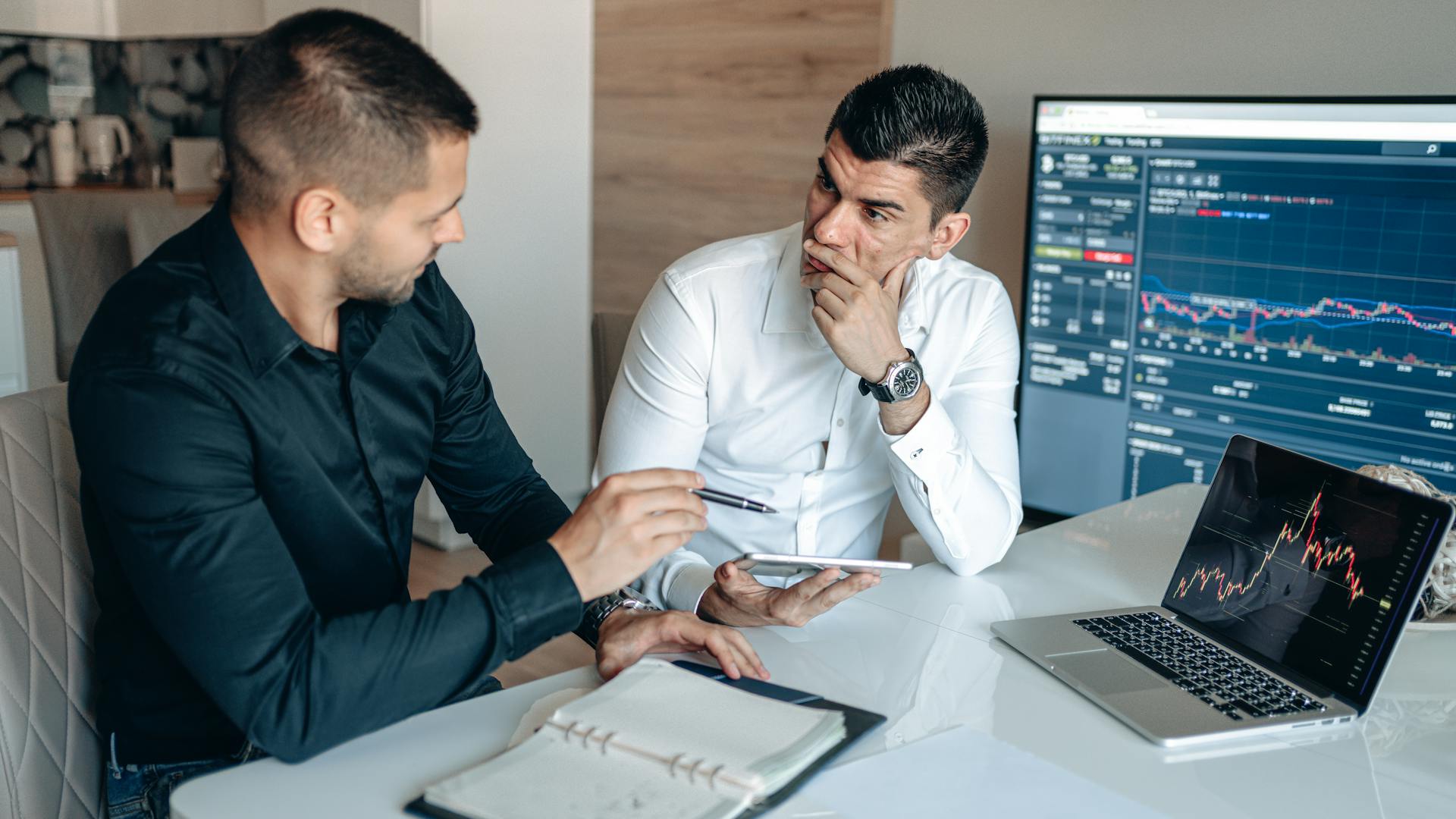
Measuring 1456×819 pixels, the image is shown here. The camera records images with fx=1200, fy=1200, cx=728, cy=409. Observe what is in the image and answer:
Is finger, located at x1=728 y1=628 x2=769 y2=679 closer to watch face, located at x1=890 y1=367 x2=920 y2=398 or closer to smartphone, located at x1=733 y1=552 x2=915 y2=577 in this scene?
smartphone, located at x1=733 y1=552 x2=915 y2=577

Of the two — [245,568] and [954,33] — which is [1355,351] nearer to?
[954,33]

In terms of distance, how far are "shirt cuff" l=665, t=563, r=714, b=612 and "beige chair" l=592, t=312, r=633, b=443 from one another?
503 mm

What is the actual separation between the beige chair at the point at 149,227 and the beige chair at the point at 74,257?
4 cm

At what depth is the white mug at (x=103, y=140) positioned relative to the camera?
446 cm

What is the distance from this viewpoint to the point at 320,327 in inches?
46.6

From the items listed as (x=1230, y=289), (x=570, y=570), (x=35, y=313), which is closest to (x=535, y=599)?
(x=570, y=570)

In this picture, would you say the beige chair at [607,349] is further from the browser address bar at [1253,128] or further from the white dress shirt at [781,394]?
the browser address bar at [1253,128]

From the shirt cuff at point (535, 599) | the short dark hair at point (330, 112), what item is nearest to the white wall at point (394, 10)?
the short dark hair at point (330, 112)

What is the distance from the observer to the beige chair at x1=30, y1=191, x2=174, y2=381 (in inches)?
117

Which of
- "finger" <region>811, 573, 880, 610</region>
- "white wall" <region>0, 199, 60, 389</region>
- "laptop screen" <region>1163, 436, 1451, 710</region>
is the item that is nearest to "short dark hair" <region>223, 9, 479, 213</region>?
"finger" <region>811, 573, 880, 610</region>

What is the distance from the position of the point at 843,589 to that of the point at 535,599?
1.23ft

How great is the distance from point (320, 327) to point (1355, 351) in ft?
5.63

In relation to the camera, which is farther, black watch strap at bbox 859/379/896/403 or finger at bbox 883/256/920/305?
finger at bbox 883/256/920/305

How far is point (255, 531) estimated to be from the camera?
1009 millimetres
